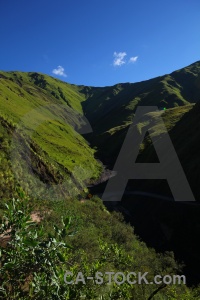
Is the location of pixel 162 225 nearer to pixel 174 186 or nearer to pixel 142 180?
pixel 174 186

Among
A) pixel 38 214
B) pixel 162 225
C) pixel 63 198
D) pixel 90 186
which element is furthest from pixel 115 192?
pixel 38 214

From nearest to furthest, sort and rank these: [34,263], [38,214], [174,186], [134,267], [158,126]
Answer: [34,263]
[134,267]
[38,214]
[174,186]
[158,126]

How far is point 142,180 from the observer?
9075 centimetres

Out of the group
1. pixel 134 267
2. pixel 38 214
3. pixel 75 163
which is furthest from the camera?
pixel 75 163

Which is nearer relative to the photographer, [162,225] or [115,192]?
[162,225]

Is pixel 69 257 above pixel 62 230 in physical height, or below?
below

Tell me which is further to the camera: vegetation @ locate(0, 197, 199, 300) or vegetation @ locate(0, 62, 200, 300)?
vegetation @ locate(0, 62, 200, 300)

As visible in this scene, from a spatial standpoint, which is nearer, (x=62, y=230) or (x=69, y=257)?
(x=62, y=230)

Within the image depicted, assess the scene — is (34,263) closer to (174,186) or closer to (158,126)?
(174,186)

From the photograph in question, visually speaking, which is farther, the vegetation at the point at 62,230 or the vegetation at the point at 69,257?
the vegetation at the point at 62,230

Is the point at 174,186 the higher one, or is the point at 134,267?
the point at 174,186

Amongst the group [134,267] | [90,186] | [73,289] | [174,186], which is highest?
[73,289]

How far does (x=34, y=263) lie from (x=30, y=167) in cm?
4658

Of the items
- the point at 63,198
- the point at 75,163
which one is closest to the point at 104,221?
the point at 63,198
